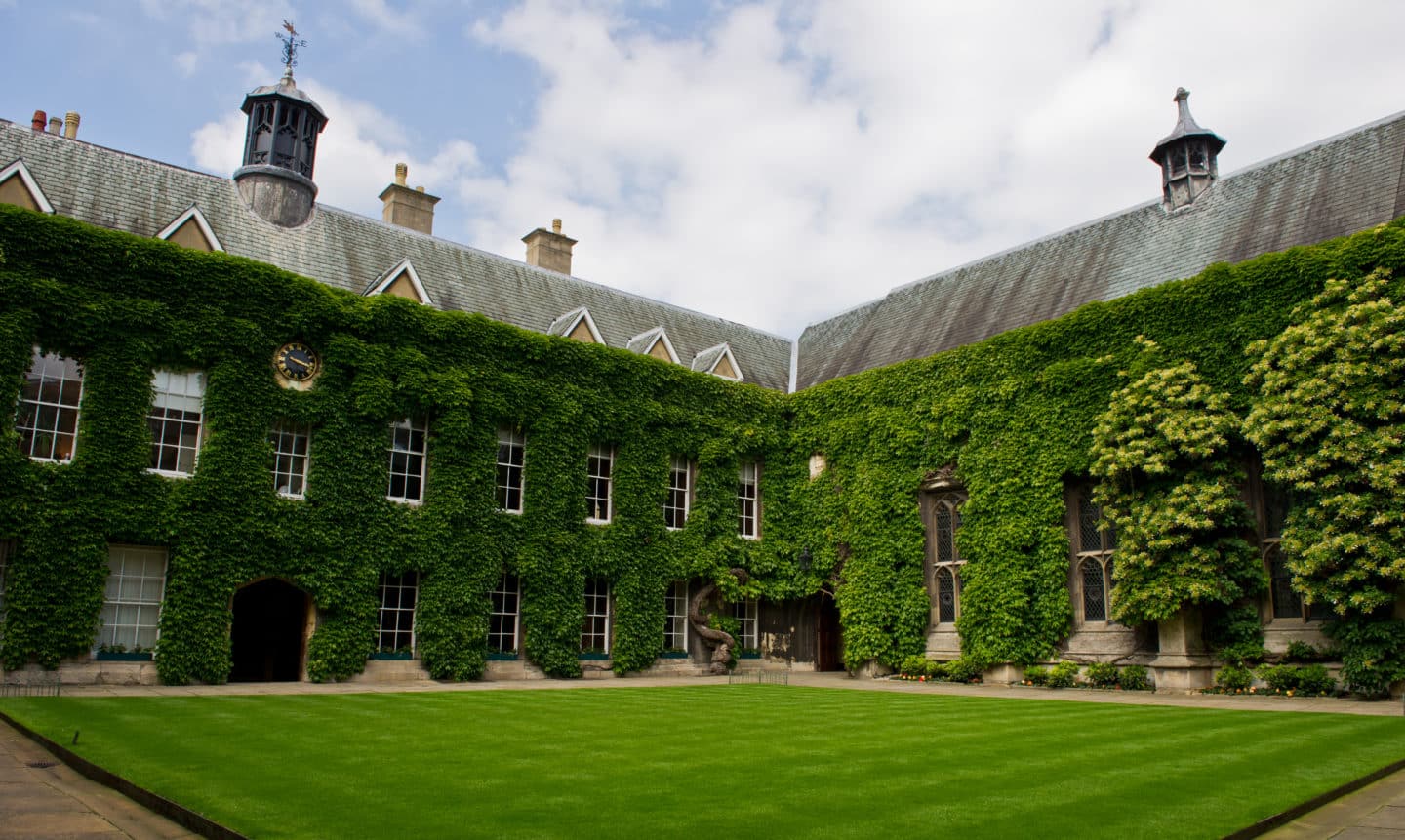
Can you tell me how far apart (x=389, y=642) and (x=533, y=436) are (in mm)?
5838

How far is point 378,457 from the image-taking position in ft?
69.5

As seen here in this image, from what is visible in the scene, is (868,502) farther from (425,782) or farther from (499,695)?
(425,782)

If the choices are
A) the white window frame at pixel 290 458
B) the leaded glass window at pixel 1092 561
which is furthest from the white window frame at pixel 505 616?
the leaded glass window at pixel 1092 561

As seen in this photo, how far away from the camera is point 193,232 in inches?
817

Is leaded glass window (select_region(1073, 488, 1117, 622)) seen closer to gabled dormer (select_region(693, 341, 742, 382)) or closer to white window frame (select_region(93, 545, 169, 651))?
gabled dormer (select_region(693, 341, 742, 382))

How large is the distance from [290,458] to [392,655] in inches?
190

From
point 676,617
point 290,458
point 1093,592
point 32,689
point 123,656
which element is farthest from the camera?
point 676,617

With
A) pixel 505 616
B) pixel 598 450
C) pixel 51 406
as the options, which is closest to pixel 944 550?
pixel 598 450

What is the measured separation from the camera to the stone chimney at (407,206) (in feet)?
93.5

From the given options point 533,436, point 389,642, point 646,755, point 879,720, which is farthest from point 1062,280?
point 646,755

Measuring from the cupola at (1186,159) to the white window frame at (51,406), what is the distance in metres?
25.8

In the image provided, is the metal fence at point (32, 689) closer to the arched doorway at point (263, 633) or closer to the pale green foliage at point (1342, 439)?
the arched doorway at point (263, 633)

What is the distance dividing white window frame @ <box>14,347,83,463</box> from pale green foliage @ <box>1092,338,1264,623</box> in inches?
815

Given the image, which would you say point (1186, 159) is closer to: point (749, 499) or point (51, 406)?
point (749, 499)
